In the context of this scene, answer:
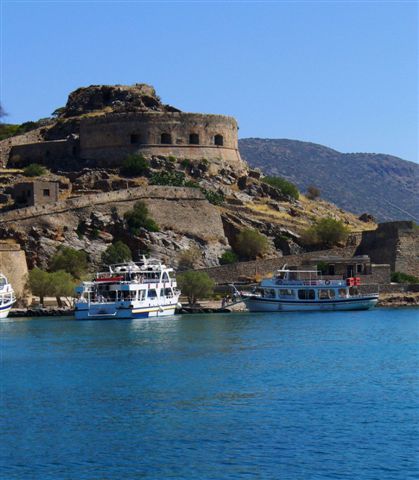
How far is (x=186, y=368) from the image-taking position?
3506cm

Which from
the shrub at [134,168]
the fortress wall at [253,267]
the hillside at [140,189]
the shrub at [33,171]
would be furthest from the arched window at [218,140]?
the fortress wall at [253,267]

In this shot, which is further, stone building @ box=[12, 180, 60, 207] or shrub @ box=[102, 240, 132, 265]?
stone building @ box=[12, 180, 60, 207]

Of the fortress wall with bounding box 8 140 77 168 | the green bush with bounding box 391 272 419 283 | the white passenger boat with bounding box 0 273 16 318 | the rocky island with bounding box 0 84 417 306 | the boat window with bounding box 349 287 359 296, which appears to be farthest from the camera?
the fortress wall with bounding box 8 140 77 168

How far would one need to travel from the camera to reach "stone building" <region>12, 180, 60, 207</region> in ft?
203

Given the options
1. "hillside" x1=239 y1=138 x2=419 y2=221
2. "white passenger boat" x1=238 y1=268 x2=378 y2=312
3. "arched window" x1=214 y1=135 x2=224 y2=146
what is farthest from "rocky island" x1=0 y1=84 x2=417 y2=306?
"hillside" x1=239 y1=138 x2=419 y2=221

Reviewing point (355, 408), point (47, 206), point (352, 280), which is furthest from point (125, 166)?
point (355, 408)

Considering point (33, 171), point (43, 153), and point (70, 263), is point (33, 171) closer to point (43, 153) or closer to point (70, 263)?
point (43, 153)

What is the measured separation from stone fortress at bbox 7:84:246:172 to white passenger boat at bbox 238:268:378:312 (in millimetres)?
13630

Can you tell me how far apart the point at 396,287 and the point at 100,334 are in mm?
21768

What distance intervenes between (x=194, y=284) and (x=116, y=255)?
12.8ft

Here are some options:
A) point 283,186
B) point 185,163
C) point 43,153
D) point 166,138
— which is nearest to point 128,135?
point 166,138

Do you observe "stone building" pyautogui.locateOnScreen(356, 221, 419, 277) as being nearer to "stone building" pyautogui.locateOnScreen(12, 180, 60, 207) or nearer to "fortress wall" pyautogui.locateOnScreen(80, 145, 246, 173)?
"fortress wall" pyautogui.locateOnScreen(80, 145, 246, 173)

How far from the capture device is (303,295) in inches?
2330

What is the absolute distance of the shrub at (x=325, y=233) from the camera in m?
64.0
